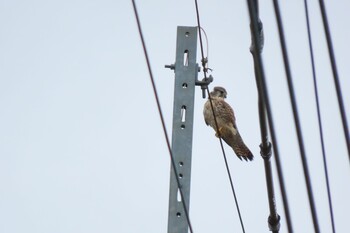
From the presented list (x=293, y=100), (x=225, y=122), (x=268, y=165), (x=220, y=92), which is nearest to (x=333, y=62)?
(x=293, y=100)

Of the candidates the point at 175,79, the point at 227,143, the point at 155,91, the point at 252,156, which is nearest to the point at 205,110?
the point at 227,143

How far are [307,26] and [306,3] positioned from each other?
0.37 feet

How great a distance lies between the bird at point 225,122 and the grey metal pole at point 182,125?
3.37m

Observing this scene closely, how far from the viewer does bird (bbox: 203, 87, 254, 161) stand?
7828 mm

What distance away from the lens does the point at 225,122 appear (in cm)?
854

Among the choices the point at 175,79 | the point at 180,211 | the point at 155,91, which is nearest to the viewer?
the point at 155,91

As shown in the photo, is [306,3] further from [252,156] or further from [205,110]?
[205,110]

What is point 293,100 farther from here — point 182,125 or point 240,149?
point 240,149

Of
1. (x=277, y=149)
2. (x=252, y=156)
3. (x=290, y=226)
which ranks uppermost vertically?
(x=252, y=156)

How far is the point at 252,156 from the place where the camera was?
7645mm

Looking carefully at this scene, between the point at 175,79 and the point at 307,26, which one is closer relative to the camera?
the point at 307,26

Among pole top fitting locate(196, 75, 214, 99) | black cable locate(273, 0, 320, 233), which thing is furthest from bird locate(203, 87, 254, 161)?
black cable locate(273, 0, 320, 233)

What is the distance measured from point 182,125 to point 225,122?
4393 mm

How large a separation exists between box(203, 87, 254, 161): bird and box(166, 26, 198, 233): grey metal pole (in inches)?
133
